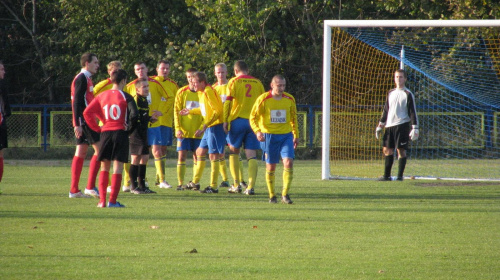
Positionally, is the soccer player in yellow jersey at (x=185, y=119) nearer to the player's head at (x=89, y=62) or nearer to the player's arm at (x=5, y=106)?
the player's head at (x=89, y=62)

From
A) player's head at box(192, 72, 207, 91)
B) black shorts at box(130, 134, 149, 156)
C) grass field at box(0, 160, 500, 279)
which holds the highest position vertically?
player's head at box(192, 72, 207, 91)

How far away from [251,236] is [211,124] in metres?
4.16

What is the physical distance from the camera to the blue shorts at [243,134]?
11.0m

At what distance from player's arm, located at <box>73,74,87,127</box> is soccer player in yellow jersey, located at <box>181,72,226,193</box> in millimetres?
1768

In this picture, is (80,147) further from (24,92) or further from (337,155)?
(24,92)

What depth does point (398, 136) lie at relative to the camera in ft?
43.9

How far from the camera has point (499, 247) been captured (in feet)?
21.3

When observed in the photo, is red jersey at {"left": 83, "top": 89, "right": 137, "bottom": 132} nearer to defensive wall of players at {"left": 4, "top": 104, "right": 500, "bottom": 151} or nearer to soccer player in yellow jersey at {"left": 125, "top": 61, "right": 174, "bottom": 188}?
soccer player in yellow jersey at {"left": 125, "top": 61, "right": 174, "bottom": 188}

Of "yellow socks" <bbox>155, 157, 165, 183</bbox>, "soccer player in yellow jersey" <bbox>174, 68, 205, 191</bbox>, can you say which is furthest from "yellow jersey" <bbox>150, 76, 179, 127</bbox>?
"yellow socks" <bbox>155, 157, 165, 183</bbox>

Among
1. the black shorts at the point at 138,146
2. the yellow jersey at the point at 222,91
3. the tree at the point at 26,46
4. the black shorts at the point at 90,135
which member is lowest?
the black shorts at the point at 138,146

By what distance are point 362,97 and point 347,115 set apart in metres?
0.68

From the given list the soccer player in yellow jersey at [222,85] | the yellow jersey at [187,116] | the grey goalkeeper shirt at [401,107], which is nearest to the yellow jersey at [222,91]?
the soccer player in yellow jersey at [222,85]

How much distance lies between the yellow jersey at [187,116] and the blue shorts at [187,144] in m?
0.11

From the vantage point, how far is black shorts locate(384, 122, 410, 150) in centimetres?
1338
